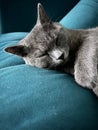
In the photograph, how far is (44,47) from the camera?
117 centimetres

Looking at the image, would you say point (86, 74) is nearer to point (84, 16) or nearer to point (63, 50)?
point (63, 50)

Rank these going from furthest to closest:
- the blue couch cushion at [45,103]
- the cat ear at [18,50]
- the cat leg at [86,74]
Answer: the cat ear at [18,50], the cat leg at [86,74], the blue couch cushion at [45,103]

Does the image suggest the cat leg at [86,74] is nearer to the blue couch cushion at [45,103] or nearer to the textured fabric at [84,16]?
the blue couch cushion at [45,103]

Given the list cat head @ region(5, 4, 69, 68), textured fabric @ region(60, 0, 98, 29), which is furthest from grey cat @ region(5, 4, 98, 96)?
textured fabric @ region(60, 0, 98, 29)

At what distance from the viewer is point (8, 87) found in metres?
1.08

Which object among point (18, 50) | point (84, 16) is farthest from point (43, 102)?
point (84, 16)

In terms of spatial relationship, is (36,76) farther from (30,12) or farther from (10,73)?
(30,12)

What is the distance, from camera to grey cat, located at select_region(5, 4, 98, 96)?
1093 millimetres

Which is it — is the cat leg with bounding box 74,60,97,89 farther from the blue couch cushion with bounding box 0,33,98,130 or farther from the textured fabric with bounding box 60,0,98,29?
the textured fabric with bounding box 60,0,98,29

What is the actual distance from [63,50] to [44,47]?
0.27 ft

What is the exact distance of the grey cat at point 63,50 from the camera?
3.59ft

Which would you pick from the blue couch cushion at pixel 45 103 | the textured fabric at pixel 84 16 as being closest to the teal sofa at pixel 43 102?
the blue couch cushion at pixel 45 103

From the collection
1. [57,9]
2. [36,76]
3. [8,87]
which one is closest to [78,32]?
[36,76]

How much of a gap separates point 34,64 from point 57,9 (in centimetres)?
100
